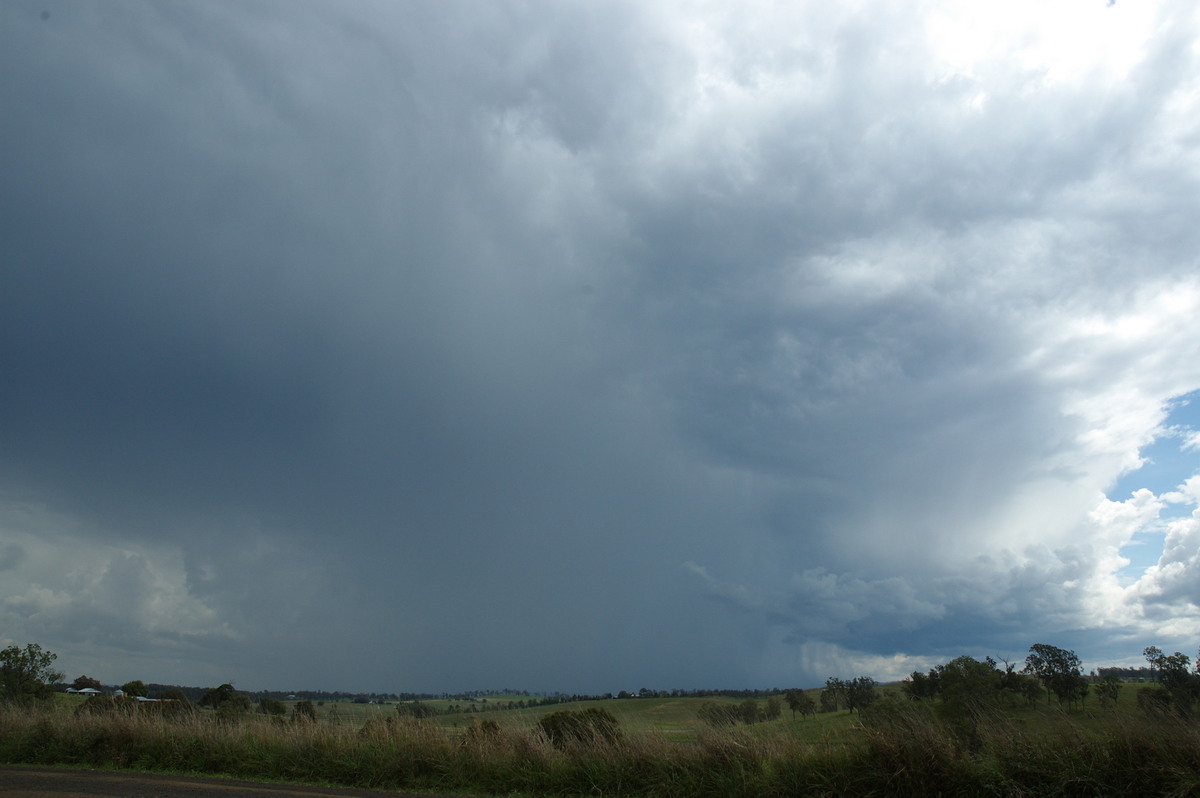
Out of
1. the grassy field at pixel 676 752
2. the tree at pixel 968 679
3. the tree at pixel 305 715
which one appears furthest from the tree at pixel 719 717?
the tree at pixel 968 679

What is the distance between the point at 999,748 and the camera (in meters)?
13.9

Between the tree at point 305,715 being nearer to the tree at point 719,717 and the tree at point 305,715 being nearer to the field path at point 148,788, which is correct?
the field path at point 148,788

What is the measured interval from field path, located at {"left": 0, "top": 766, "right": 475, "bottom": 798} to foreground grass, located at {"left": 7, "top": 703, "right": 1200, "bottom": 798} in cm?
165

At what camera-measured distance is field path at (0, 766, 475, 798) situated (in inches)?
620

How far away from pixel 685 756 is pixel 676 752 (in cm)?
30

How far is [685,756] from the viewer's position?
53.6ft

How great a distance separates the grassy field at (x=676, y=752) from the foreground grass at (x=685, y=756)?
3 cm

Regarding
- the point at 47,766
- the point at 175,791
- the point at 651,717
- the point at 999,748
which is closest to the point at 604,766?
the point at 651,717

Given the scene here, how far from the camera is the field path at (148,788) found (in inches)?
620

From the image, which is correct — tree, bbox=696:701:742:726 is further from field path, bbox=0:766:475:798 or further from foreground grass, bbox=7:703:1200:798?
field path, bbox=0:766:475:798

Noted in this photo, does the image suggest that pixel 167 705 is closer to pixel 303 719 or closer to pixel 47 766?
pixel 47 766

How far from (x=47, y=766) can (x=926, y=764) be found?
28.2 metres

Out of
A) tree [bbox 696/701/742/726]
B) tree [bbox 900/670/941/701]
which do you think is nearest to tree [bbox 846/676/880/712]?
tree [bbox 900/670/941/701]

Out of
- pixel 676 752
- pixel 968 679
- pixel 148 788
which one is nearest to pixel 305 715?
pixel 148 788
